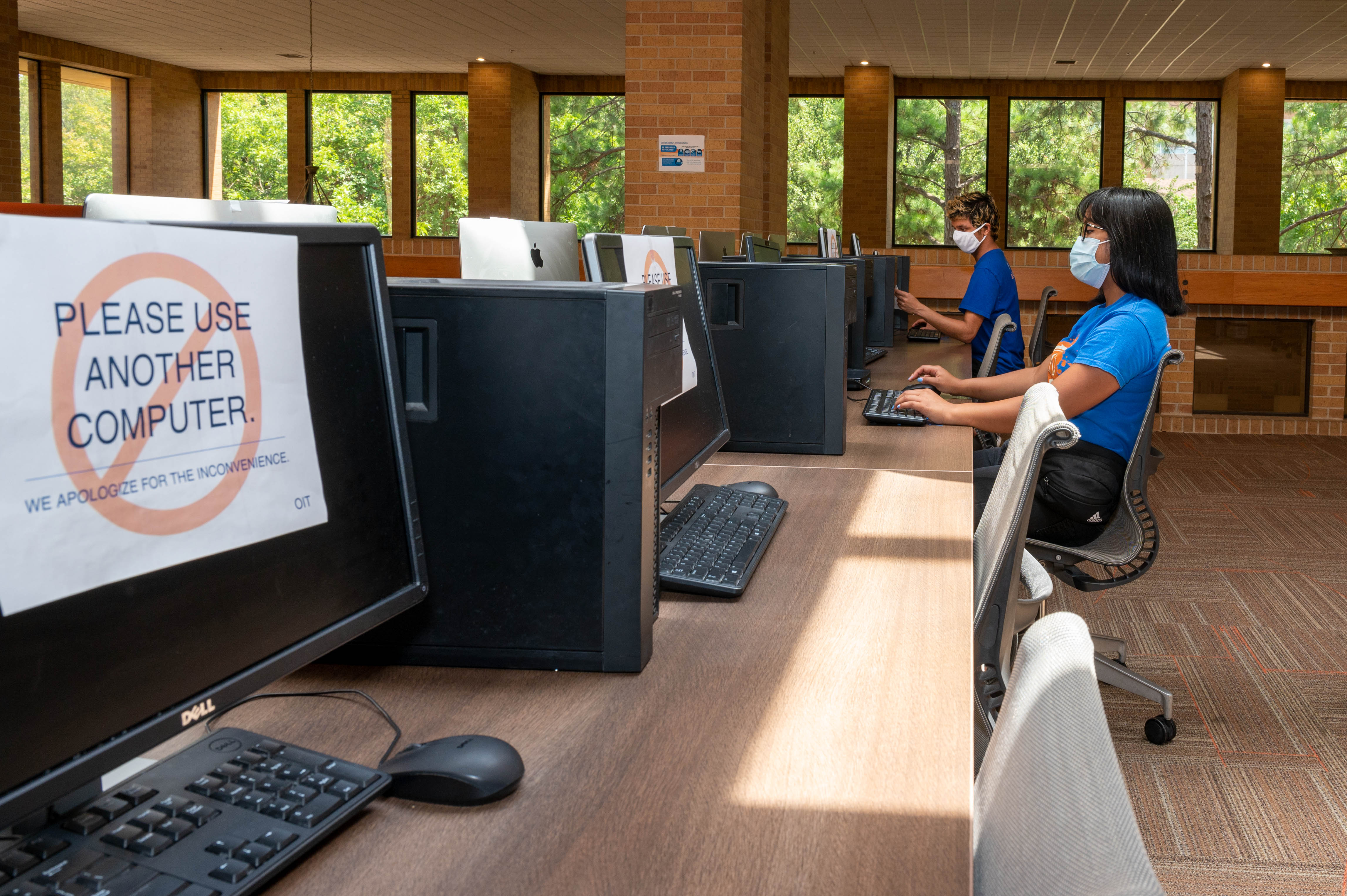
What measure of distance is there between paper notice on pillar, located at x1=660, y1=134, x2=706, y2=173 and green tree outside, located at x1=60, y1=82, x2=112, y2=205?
8.70 meters

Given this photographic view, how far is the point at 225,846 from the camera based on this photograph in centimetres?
69

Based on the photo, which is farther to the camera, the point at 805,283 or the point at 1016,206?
the point at 1016,206

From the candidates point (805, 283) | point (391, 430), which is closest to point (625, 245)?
point (805, 283)

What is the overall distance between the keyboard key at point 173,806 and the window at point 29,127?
1328 centimetres

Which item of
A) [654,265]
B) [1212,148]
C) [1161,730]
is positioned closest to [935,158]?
[1212,148]

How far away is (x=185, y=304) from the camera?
710mm

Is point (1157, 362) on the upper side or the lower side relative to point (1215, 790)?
upper

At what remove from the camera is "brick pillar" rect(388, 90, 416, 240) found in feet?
46.7

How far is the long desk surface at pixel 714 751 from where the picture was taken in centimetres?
74

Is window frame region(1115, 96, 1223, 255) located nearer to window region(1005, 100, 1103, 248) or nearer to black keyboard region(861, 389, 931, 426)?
window region(1005, 100, 1103, 248)

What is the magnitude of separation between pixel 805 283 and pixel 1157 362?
0.86 metres

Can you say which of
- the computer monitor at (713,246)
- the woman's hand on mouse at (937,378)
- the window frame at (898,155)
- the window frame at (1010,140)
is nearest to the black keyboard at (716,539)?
the woman's hand on mouse at (937,378)

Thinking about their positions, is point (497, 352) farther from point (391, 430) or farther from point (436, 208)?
point (436, 208)

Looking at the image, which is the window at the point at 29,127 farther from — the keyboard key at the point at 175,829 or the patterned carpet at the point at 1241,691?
the keyboard key at the point at 175,829
